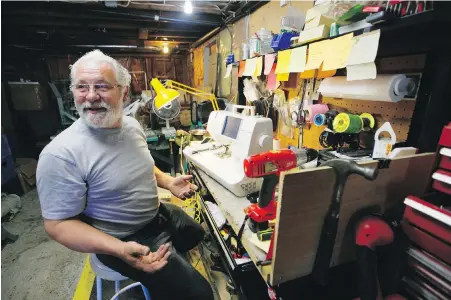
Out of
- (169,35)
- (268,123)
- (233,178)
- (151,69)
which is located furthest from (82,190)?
(151,69)

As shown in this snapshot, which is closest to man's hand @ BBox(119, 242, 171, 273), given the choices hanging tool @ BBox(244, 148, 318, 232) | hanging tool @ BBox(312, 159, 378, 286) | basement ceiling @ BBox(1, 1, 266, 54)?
hanging tool @ BBox(244, 148, 318, 232)

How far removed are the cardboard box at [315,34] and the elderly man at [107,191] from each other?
3.34ft

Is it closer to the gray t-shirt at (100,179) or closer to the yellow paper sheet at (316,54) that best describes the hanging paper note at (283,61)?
the yellow paper sheet at (316,54)

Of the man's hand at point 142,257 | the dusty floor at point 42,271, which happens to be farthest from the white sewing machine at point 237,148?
the dusty floor at point 42,271

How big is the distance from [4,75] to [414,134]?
7903mm

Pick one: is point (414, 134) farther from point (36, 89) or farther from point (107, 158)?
Answer: point (36, 89)

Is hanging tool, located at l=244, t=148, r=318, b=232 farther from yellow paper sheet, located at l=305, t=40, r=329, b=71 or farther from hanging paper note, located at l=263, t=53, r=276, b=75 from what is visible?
hanging paper note, located at l=263, t=53, r=276, b=75

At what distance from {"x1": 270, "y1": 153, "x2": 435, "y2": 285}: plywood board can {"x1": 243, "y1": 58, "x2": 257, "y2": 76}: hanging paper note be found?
121 centimetres

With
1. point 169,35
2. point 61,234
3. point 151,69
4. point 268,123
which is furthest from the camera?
point 151,69

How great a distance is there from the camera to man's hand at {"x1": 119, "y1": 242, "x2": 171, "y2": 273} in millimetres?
940

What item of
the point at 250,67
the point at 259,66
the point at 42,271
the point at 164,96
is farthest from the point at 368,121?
the point at 42,271

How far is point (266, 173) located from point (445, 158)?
0.53m

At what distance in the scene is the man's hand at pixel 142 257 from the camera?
940 millimetres

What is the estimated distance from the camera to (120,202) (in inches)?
44.6
